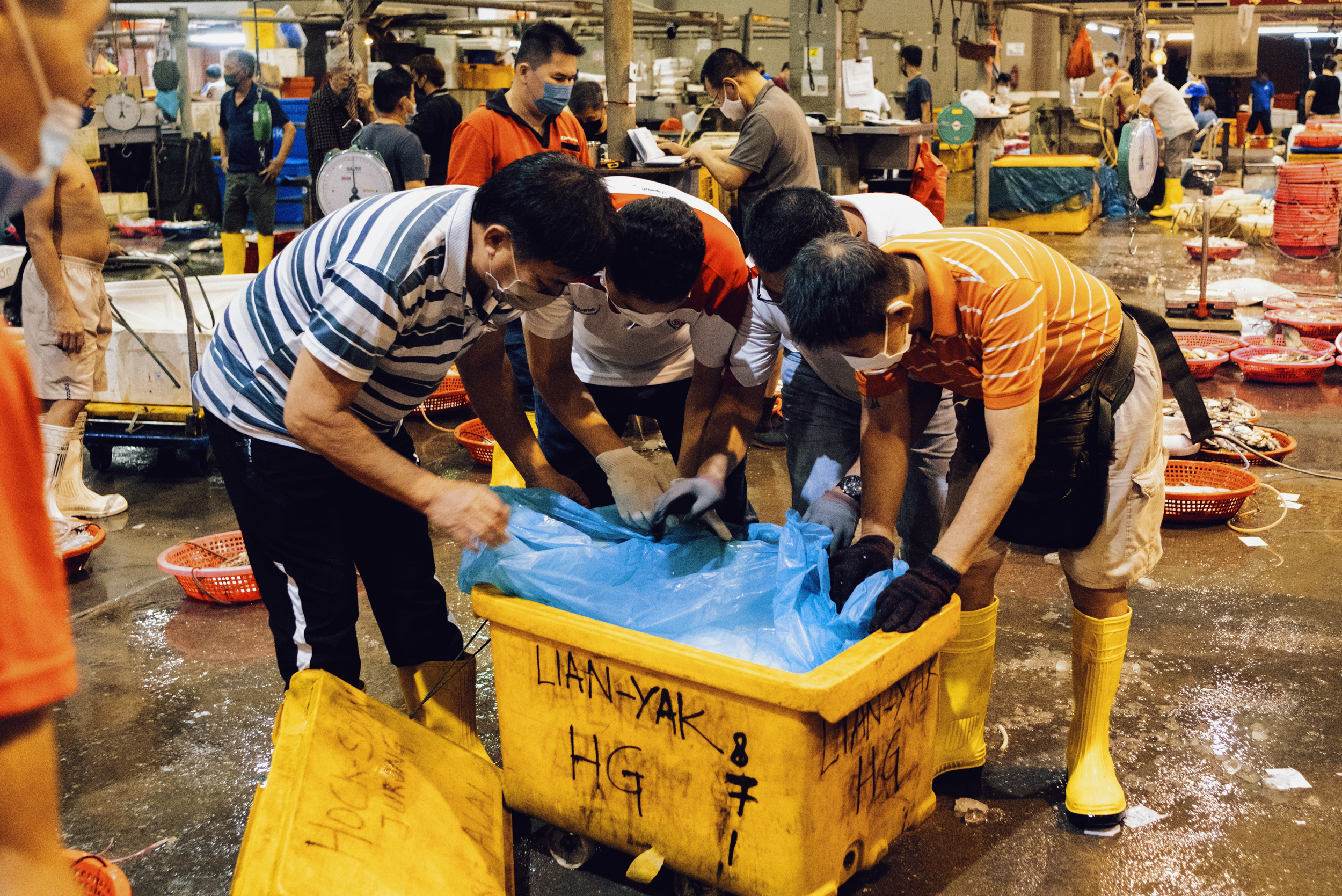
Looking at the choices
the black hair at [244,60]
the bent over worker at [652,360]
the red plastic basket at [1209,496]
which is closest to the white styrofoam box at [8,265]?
the black hair at [244,60]

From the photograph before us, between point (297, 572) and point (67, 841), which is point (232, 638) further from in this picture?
point (297, 572)

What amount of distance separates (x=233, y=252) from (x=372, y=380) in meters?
7.20

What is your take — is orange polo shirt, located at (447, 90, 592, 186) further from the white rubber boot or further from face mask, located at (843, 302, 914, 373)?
face mask, located at (843, 302, 914, 373)

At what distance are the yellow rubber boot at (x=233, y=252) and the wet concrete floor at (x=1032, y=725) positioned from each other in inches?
172

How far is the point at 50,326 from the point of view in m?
4.11

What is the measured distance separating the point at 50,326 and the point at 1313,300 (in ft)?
24.4

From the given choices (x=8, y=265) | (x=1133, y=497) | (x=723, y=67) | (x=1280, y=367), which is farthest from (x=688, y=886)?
(x=8, y=265)

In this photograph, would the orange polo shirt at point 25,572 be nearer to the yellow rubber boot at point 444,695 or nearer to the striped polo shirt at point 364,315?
the striped polo shirt at point 364,315

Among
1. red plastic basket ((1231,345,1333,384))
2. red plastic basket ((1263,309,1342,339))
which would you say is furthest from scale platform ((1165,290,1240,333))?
red plastic basket ((1231,345,1333,384))

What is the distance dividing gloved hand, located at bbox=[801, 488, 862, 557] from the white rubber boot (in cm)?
323

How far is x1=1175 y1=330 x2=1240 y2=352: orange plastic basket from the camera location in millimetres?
6723

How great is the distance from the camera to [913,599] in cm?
205

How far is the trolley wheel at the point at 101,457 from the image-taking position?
531cm

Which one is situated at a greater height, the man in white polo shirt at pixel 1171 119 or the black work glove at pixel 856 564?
the man in white polo shirt at pixel 1171 119
